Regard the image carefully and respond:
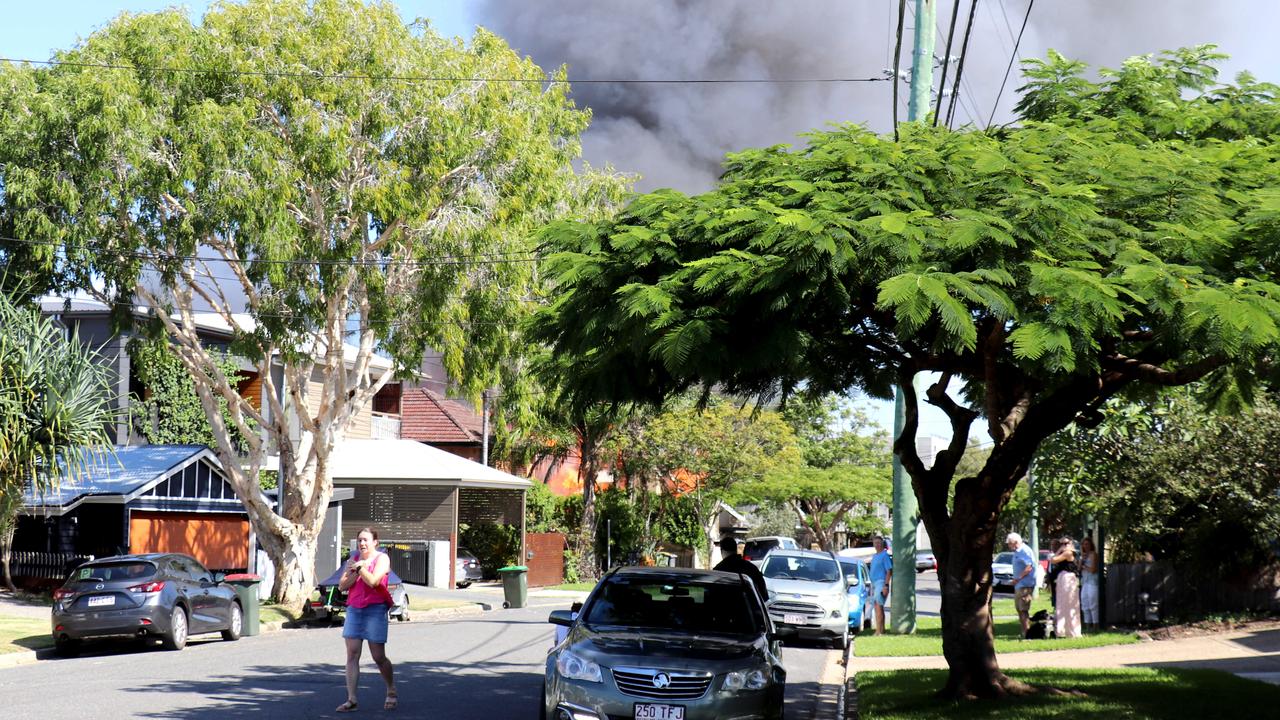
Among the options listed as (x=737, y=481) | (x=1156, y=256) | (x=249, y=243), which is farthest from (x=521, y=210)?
(x=737, y=481)

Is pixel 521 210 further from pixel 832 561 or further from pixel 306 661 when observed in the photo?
pixel 306 661

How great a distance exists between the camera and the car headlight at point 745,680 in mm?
9961

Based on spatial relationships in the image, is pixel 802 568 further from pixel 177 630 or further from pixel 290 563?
pixel 290 563

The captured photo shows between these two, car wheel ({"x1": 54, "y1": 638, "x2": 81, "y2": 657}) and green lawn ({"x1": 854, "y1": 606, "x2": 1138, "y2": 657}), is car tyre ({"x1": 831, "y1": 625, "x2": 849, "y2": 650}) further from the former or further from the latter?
car wheel ({"x1": 54, "y1": 638, "x2": 81, "y2": 657})

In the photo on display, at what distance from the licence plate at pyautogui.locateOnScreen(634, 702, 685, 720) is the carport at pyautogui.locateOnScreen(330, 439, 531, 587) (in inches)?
1184

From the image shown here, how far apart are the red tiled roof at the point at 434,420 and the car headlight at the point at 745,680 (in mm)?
45056

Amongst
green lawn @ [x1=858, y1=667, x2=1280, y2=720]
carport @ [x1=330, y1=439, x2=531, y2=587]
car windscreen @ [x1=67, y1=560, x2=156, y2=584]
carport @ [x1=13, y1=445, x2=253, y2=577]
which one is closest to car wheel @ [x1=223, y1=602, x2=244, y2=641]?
car windscreen @ [x1=67, y1=560, x2=156, y2=584]

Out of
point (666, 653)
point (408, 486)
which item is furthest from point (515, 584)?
point (666, 653)

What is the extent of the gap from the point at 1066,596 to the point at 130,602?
14.2 m

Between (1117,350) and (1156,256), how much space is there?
2.94 m

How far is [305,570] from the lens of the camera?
93.6 feet

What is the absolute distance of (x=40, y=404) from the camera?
21.6 m

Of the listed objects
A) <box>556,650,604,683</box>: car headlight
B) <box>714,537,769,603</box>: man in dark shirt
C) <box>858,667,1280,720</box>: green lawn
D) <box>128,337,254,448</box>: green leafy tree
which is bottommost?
<box>858,667,1280,720</box>: green lawn

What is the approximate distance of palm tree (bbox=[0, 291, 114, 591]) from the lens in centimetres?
2084
